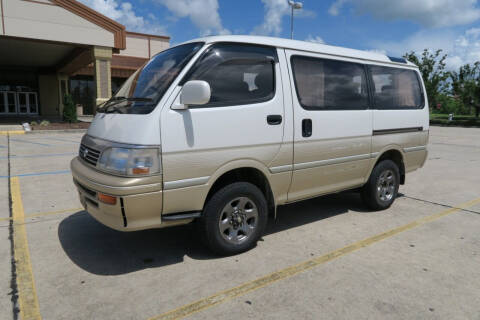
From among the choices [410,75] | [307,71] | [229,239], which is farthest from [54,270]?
[410,75]

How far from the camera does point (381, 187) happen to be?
5227 millimetres

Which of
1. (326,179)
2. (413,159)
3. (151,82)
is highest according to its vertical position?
(151,82)

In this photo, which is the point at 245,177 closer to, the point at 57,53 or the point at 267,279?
the point at 267,279

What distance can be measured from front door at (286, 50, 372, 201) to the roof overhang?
17628mm

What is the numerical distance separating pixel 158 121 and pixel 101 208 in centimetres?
93

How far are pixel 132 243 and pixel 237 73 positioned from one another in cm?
220

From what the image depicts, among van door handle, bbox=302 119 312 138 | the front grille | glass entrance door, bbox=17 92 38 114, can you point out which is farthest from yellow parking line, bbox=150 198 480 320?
glass entrance door, bbox=17 92 38 114

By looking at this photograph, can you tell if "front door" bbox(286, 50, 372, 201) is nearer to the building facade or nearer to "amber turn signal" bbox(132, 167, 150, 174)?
"amber turn signal" bbox(132, 167, 150, 174)

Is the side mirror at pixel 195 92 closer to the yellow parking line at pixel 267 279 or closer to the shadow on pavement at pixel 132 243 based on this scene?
the shadow on pavement at pixel 132 243

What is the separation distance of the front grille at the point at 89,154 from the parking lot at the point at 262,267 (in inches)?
39.5

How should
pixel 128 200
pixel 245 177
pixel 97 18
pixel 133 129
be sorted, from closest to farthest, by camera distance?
pixel 128 200
pixel 133 129
pixel 245 177
pixel 97 18

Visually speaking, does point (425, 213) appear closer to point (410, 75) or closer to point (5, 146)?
point (410, 75)

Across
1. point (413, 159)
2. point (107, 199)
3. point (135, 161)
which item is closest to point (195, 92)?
point (135, 161)

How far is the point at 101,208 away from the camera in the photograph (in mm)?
3164
